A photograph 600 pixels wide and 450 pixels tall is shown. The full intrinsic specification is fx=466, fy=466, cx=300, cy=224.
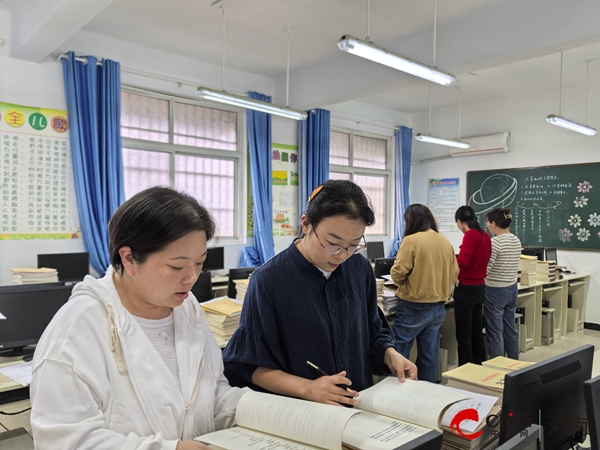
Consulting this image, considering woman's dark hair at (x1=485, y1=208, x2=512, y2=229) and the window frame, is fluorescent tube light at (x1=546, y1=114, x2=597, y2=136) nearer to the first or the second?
woman's dark hair at (x1=485, y1=208, x2=512, y2=229)

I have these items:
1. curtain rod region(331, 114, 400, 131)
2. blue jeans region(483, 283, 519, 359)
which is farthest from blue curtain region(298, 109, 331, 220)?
blue jeans region(483, 283, 519, 359)

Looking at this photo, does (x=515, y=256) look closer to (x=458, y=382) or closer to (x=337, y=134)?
(x=458, y=382)

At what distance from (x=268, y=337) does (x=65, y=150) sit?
14.1 ft

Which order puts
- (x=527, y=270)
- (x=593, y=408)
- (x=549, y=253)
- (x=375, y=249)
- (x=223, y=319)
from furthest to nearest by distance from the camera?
1. (x=375, y=249)
2. (x=549, y=253)
3. (x=527, y=270)
4. (x=223, y=319)
5. (x=593, y=408)

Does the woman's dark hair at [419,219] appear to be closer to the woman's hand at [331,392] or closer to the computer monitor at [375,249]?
the woman's hand at [331,392]

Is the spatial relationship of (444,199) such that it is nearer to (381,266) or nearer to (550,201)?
(550,201)

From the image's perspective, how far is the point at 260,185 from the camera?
246 inches

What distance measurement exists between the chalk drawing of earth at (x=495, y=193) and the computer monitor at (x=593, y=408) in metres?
6.63

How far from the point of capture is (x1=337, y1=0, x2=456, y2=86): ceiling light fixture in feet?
10.2

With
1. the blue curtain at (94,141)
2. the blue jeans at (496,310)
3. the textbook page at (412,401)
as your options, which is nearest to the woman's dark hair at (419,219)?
the blue jeans at (496,310)

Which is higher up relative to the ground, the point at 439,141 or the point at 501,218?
the point at 439,141

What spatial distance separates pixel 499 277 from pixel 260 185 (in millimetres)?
3204

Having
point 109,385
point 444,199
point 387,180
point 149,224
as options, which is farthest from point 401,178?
point 109,385

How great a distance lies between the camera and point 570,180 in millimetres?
6605
